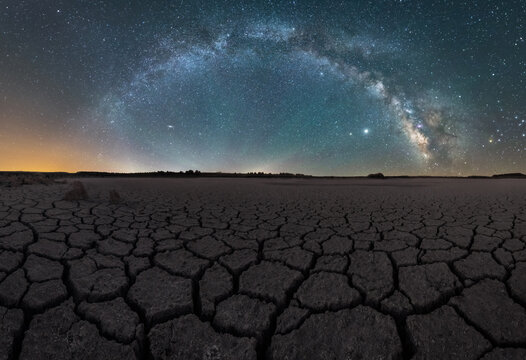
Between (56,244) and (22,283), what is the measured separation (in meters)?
0.84

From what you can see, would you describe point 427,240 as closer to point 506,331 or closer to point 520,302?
point 520,302

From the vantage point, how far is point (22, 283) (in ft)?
5.53

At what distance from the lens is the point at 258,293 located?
171 cm

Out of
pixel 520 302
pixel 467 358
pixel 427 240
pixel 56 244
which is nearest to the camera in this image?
pixel 467 358

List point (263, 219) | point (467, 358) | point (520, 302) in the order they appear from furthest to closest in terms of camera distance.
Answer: point (263, 219)
point (520, 302)
point (467, 358)

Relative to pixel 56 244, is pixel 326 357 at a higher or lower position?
lower

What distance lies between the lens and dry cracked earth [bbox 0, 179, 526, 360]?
127 centimetres

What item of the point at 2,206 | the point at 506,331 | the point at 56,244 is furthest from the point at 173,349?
the point at 2,206

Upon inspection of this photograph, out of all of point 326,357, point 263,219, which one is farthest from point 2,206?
point 326,357

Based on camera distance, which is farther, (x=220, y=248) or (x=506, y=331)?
(x=220, y=248)

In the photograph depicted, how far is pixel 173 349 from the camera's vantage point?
1246 millimetres

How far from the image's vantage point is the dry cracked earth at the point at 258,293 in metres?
1.27

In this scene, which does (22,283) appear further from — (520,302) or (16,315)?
(520,302)

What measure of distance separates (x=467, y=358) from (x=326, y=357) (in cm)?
66
